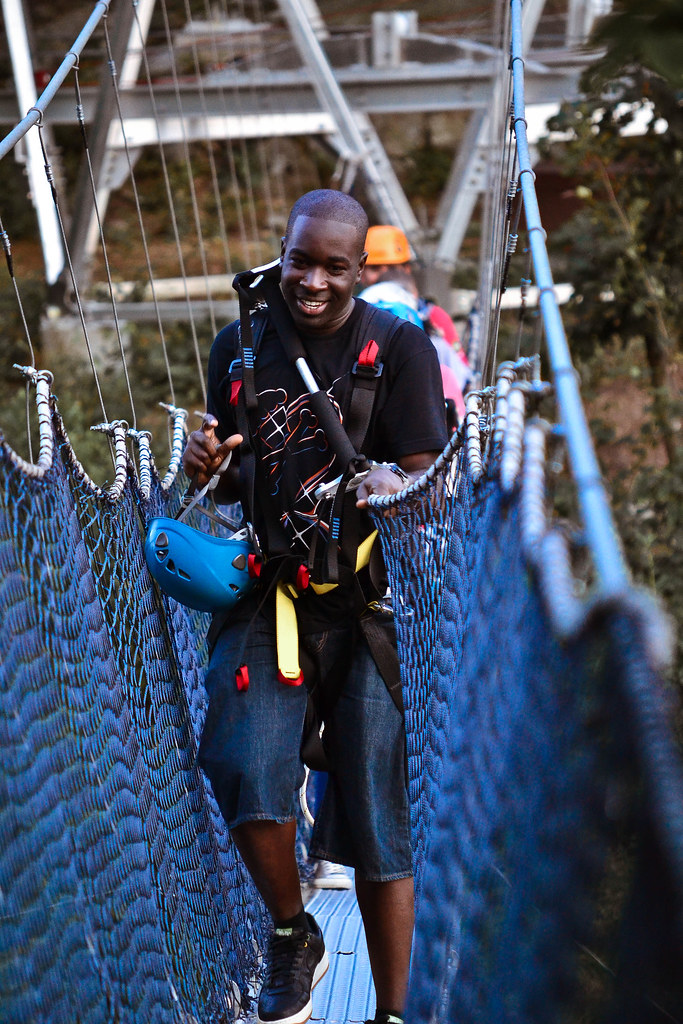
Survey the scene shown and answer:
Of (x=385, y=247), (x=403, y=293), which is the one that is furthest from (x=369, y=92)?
(x=403, y=293)

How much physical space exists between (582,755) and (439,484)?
84cm

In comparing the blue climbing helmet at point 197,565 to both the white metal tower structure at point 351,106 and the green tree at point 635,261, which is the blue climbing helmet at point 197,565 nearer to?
the green tree at point 635,261

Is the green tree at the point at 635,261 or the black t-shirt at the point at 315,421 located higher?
the green tree at the point at 635,261

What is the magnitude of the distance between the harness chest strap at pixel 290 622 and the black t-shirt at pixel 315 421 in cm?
2

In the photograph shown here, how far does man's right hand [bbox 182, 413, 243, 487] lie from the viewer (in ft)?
5.59

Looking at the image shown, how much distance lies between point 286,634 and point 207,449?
10.7 inches

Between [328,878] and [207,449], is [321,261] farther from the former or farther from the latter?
[328,878]

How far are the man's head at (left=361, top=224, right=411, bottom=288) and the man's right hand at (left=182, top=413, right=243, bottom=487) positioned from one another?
82.7 inches

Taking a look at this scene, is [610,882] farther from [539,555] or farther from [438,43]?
[438,43]

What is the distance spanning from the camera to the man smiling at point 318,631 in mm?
1725

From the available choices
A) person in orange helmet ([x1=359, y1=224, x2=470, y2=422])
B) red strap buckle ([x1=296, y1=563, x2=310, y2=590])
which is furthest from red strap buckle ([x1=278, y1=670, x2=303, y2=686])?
person in orange helmet ([x1=359, y1=224, x2=470, y2=422])

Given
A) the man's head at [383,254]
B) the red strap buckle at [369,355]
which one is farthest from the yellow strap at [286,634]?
the man's head at [383,254]

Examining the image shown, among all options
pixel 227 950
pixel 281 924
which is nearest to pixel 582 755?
pixel 281 924

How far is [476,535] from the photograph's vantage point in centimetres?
146
